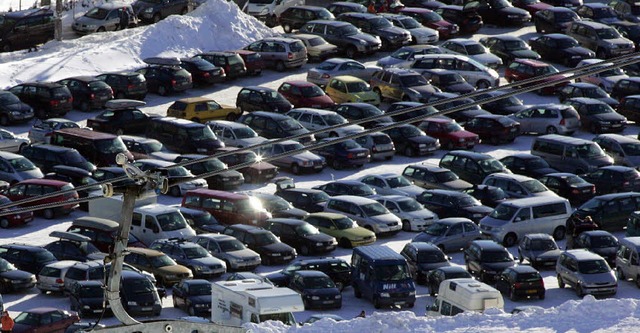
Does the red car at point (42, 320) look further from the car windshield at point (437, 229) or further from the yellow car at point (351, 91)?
the yellow car at point (351, 91)

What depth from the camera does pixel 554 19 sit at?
6681cm

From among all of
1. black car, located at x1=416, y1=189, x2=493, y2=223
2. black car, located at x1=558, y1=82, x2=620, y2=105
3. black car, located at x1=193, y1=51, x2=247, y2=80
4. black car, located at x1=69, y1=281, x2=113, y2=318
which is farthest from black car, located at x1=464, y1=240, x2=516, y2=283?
black car, located at x1=193, y1=51, x2=247, y2=80

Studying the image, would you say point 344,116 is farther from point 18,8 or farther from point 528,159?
point 18,8

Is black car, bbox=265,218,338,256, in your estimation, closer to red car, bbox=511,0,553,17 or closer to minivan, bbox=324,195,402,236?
minivan, bbox=324,195,402,236

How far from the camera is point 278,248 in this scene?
134 feet

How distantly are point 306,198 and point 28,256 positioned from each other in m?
9.31

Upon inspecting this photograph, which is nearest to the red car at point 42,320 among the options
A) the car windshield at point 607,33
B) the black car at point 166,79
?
the black car at point 166,79

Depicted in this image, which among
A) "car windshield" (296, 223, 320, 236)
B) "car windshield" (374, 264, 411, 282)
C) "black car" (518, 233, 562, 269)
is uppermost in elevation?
"car windshield" (374, 264, 411, 282)

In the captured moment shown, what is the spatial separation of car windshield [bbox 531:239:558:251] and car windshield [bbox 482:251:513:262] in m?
1.07

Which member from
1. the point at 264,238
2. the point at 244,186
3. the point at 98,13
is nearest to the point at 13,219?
the point at 264,238

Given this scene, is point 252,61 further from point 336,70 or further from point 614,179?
point 614,179

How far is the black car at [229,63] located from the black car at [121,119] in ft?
22.6

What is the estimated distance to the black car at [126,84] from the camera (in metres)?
54.6

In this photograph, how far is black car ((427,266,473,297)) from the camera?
38.2m
